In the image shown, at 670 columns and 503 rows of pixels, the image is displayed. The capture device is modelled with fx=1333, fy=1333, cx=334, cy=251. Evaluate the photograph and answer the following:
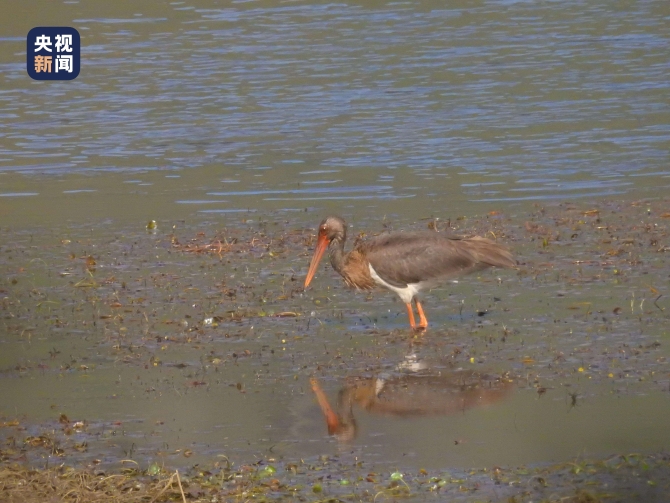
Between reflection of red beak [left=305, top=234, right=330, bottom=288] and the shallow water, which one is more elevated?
reflection of red beak [left=305, top=234, right=330, bottom=288]

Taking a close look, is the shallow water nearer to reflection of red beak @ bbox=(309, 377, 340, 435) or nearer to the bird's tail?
reflection of red beak @ bbox=(309, 377, 340, 435)

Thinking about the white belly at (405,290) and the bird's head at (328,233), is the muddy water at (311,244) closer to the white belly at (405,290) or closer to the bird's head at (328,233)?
the white belly at (405,290)

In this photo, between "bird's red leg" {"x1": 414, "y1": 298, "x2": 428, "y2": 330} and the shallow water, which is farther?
"bird's red leg" {"x1": 414, "y1": 298, "x2": 428, "y2": 330}

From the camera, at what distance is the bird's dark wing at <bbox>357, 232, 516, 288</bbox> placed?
11.7 m

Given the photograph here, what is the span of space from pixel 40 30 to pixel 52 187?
11578mm

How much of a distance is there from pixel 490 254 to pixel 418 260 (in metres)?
0.63

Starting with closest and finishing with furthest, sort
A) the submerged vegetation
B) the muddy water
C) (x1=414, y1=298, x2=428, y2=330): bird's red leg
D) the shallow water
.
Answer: the submerged vegetation < the shallow water < the muddy water < (x1=414, y1=298, x2=428, y2=330): bird's red leg

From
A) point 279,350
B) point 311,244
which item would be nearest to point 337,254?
point 279,350

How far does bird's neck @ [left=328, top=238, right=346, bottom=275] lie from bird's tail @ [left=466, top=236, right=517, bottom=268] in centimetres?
117

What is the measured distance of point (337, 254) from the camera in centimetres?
1220

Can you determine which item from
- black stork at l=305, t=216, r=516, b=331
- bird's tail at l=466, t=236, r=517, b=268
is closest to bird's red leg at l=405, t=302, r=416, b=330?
black stork at l=305, t=216, r=516, b=331

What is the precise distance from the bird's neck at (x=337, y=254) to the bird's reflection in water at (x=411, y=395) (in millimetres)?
2186

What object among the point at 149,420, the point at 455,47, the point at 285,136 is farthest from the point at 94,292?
the point at 455,47

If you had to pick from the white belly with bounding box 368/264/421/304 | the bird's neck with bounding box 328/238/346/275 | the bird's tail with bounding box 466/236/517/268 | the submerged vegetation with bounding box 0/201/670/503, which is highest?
the bird's tail with bounding box 466/236/517/268
